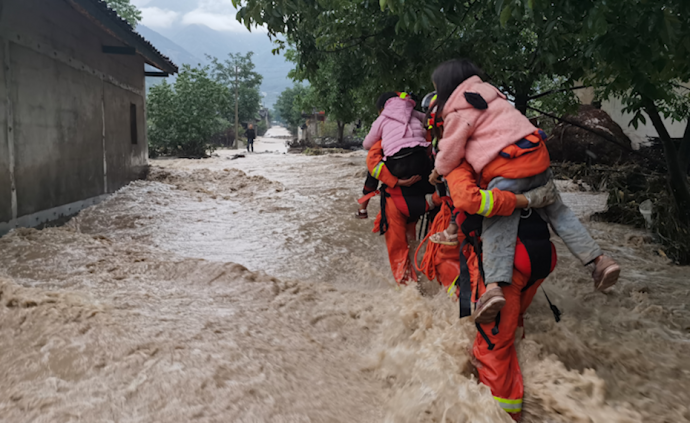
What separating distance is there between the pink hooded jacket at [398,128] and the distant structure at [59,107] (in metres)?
4.48

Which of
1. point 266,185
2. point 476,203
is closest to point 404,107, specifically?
point 476,203

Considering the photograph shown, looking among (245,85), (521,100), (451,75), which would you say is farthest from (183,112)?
(245,85)

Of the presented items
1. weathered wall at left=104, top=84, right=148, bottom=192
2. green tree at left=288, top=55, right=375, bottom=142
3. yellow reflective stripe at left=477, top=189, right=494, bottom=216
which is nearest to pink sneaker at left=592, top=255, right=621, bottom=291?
yellow reflective stripe at left=477, top=189, right=494, bottom=216

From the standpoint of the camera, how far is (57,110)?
6.88m

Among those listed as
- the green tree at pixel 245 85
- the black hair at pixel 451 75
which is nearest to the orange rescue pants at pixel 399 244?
the black hair at pixel 451 75

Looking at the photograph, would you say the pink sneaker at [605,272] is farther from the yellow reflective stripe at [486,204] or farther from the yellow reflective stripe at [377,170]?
the yellow reflective stripe at [377,170]

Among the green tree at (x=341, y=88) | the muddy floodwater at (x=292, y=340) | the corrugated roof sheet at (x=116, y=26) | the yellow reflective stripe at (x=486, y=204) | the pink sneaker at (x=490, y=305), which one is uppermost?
the corrugated roof sheet at (x=116, y=26)

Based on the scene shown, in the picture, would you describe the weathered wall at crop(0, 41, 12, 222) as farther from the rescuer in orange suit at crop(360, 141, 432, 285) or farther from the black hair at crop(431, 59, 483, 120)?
the black hair at crop(431, 59, 483, 120)

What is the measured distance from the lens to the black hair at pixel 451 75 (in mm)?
2746

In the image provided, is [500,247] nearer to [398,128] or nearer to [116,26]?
[398,128]

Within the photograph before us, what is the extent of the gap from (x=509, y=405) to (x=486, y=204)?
1.02 m

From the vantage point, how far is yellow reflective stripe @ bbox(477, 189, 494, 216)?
2.34 metres

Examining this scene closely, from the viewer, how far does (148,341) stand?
2988 mm

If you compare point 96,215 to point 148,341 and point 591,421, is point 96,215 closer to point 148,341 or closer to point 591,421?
point 148,341
